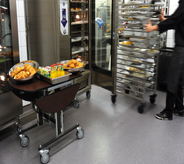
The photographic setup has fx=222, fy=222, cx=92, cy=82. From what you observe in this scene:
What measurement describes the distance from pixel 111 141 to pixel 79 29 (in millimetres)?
2187

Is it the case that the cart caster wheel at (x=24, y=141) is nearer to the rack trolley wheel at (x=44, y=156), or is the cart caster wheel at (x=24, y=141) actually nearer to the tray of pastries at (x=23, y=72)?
the rack trolley wheel at (x=44, y=156)

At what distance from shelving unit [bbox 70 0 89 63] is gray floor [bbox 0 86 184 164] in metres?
1.11

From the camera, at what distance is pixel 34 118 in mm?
3320

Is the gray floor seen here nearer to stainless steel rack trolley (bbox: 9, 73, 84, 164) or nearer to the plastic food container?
stainless steel rack trolley (bbox: 9, 73, 84, 164)

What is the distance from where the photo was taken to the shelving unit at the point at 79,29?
391cm

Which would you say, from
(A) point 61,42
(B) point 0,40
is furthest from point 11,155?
(A) point 61,42

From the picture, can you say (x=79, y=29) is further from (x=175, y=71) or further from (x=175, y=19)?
(x=175, y=71)

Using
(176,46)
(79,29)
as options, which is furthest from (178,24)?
(79,29)

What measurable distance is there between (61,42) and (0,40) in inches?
40.3

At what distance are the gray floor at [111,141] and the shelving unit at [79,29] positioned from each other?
1109 mm

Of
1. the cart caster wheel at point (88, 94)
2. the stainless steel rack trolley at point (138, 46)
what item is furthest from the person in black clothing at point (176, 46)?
the cart caster wheel at point (88, 94)

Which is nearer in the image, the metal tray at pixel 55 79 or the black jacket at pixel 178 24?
the metal tray at pixel 55 79

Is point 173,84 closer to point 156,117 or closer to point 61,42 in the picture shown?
point 156,117

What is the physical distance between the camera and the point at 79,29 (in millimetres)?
4105
